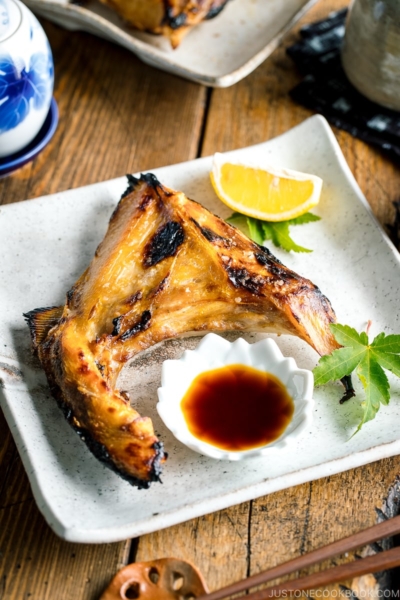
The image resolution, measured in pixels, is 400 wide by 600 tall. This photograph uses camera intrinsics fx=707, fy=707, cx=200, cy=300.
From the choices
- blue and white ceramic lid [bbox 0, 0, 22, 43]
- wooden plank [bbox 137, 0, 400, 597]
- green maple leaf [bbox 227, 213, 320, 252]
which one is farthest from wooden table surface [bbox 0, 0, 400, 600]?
blue and white ceramic lid [bbox 0, 0, 22, 43]

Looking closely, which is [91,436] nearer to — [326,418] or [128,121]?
[326,418]

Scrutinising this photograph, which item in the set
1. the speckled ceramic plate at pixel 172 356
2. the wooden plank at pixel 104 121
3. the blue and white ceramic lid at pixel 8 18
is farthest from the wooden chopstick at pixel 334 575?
the blue and white ceramic lid at pixel 8 18

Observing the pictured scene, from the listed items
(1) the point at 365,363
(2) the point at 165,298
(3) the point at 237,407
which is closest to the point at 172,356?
(2) the point at 165,298

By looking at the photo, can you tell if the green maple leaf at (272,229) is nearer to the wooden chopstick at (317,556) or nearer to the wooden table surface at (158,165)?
the wooden table surface at (158,165)

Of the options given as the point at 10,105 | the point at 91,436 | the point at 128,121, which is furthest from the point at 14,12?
the point at 91,436

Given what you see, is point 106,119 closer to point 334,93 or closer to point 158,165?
point 158,165
